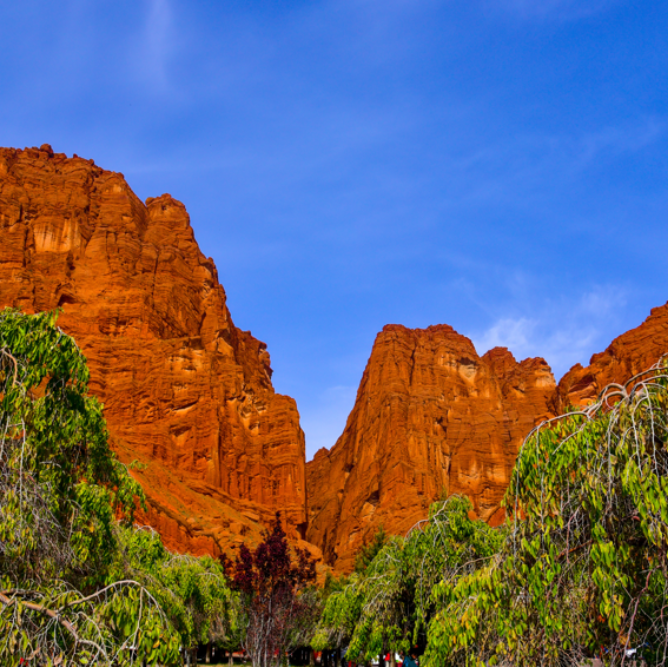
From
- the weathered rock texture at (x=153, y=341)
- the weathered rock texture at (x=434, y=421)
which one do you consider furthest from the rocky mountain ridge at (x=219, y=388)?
the weathered rock texture at (x=434, y=421)

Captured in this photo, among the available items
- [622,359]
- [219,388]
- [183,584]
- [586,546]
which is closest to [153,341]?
[219,388]

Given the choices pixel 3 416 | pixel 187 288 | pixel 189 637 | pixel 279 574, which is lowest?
pixel 189 637

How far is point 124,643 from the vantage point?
8.03 meters

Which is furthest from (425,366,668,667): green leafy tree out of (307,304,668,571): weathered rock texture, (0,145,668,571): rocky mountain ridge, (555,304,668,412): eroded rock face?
(555,304,668,412): eroded rock face

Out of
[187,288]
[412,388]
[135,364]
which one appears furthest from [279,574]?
[412,388]

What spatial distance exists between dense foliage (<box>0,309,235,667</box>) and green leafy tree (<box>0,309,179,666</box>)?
2 centimetres

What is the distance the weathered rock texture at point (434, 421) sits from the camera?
109 meters

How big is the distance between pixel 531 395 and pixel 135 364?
85463mm

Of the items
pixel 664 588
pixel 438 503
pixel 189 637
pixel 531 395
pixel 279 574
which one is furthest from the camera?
pixel 531 395

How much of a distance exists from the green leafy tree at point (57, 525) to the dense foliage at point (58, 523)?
0.02 meters

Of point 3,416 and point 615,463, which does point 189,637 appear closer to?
point 3,416

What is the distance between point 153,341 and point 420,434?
162 ft

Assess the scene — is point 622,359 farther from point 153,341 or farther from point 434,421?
point 153,341

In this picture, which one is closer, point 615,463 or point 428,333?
point 615,463
